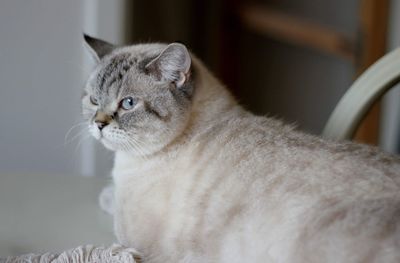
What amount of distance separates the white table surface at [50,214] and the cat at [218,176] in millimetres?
58

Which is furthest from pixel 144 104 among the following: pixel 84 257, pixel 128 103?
pixel 84 257

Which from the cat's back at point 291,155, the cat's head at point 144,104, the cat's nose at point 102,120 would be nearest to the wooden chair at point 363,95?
the cat's back at point 291,155

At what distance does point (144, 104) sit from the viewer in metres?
1.27

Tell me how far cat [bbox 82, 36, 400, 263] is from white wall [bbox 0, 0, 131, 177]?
2.25 feet

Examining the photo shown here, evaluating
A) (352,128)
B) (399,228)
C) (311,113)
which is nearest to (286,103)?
(311,113)

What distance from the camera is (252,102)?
123 inches

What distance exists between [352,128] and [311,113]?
Result: 1.57 m

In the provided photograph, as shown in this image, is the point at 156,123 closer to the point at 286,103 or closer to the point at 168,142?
the point at 168,142

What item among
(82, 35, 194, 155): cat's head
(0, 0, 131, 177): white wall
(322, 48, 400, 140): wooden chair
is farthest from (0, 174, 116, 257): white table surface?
(0, 0, 131, 177): white wall

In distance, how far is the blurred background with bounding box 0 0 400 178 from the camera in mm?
2055

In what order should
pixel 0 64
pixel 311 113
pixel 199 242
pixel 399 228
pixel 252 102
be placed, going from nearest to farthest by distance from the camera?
pixel 399 228
pixel 199 242
pixel 0 64
pixel 311 113
pixel 252 102

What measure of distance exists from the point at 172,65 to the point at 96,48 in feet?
0.73

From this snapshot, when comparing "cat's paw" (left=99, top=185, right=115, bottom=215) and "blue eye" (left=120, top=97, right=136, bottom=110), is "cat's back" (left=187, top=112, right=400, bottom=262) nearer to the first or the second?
"blue eye" (left=120, top=97, right=136, bottom=110)

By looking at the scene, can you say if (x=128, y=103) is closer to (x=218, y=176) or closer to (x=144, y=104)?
(x=144, y=104)
